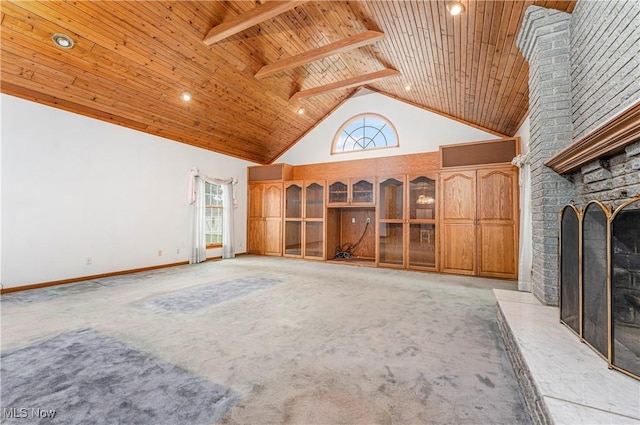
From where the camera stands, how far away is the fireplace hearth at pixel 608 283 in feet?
4.70

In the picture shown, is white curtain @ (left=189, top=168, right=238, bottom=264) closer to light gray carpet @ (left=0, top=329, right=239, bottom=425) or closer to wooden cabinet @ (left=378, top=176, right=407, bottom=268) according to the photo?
Answer: wooden cabinet @ (left=378, top=176, right=407, bottom=268)

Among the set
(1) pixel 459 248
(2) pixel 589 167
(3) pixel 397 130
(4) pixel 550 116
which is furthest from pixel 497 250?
(3) pixel 397 130

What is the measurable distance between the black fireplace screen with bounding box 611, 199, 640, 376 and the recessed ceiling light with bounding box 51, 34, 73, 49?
17.8ft

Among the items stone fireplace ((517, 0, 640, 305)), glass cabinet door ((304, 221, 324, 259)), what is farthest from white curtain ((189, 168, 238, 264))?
stone fireplace ((517, 0, 640, 305))

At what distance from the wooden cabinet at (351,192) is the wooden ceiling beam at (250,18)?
3535 mm

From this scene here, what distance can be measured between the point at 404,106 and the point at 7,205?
23.2ft

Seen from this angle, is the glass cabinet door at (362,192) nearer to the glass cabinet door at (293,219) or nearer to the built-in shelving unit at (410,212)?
the built-in shelving unit at (410,212)

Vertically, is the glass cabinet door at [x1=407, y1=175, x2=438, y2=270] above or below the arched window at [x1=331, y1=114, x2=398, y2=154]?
below

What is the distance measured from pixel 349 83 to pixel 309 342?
469 centimetres

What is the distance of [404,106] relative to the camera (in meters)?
6.28

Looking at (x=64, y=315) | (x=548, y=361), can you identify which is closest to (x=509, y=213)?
(x=548, y=361)

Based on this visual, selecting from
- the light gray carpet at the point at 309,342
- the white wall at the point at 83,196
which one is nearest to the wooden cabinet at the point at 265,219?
the white wall at the point at 83,196

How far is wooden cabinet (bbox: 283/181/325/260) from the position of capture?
261 inches

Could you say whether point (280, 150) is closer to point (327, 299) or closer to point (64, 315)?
point (327, 299)
